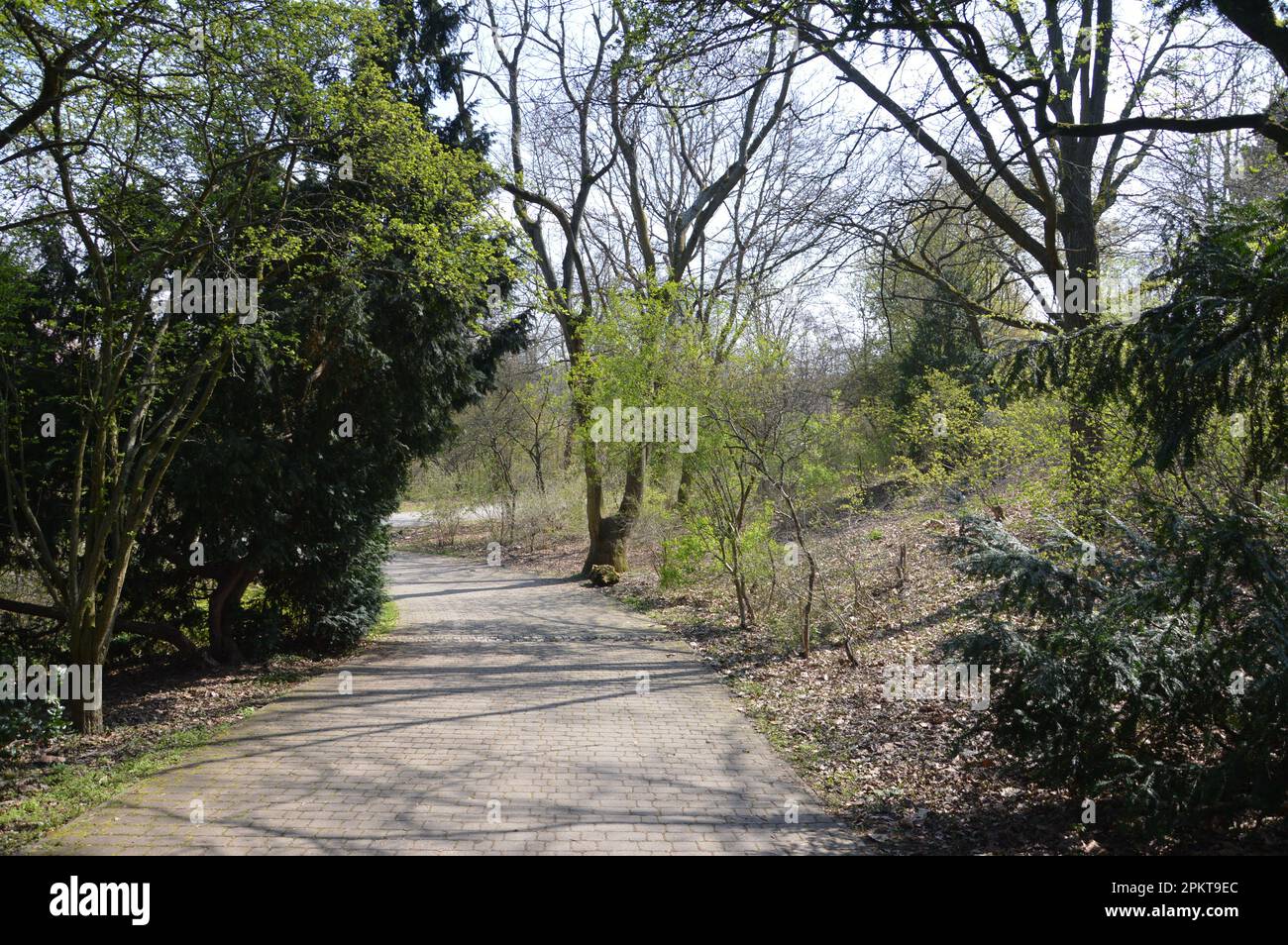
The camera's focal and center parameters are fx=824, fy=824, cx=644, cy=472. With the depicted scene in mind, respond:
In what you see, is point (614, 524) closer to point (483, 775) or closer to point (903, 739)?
point (903, 739)

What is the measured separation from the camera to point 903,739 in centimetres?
730

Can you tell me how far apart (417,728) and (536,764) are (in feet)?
5.50

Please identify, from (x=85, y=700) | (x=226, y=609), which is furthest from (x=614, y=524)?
(x=85, y=700)

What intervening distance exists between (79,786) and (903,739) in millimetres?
6654

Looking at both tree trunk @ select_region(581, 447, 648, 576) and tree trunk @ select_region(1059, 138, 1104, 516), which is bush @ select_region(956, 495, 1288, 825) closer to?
tree trunk @ select_region(1059, 138, 1104, 516)

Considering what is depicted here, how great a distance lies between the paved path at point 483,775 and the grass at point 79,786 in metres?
0.17

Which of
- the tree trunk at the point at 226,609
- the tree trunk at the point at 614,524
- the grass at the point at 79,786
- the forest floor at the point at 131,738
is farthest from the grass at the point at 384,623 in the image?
the tree trunk at the point at 614,524

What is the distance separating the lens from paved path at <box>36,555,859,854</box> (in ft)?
17.3

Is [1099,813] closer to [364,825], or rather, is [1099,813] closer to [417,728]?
[364,825]

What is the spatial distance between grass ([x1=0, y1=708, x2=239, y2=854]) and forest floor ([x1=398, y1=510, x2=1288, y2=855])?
17.4 ft

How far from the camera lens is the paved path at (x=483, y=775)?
5270 millimetres

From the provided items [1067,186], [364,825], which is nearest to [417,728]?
[364,825]

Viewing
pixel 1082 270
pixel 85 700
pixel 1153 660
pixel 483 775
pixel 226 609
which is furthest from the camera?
pixel 226 609

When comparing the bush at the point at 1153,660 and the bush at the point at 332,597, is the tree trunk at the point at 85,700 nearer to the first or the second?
the bush at the point at 332,597
